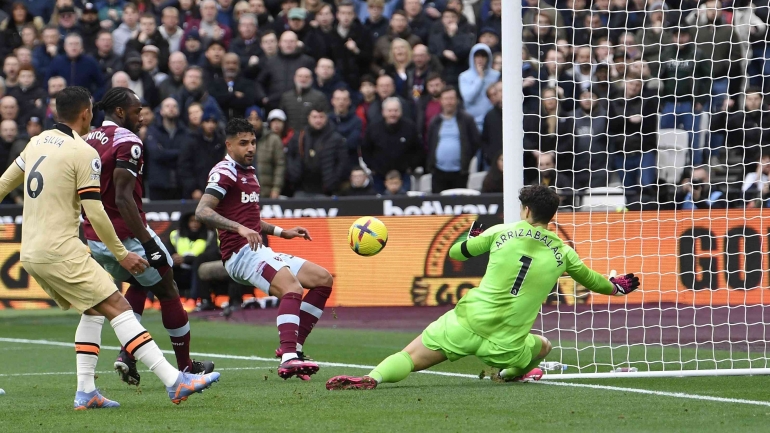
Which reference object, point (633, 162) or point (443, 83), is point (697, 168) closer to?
point (633, 162)

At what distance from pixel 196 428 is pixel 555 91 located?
9.00 metres

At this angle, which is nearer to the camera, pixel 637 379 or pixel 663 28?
pixel 637 379

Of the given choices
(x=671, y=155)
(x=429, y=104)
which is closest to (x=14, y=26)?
(x=429, y=104)

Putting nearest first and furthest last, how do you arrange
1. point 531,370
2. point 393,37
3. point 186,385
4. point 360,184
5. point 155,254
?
1. point 186,385
2. point 155,254
3. point 531,370
4. point 360,184
5. point 393,37

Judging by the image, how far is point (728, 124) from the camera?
14.4m

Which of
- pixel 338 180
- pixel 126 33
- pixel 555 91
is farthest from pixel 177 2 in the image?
pixel 555 91

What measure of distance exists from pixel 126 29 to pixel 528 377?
1350cm

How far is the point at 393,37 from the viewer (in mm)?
19344

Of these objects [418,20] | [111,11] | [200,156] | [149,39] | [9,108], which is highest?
[111,11]

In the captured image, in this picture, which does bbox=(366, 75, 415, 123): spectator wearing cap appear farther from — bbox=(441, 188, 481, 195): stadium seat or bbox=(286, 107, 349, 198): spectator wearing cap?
bbox=(441, 188, 481, 195): stadium seat

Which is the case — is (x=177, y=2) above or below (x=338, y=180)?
above

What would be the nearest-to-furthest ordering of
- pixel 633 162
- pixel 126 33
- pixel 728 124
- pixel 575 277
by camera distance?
pixel 575 277
pixel 728 124
pixel 633 162
pixel 126 33

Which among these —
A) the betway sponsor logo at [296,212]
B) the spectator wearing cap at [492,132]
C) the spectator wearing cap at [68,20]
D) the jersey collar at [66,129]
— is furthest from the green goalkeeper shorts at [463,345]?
the spectator wearing cap at [68,20]

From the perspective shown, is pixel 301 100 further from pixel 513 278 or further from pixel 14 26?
pixel 513 278
